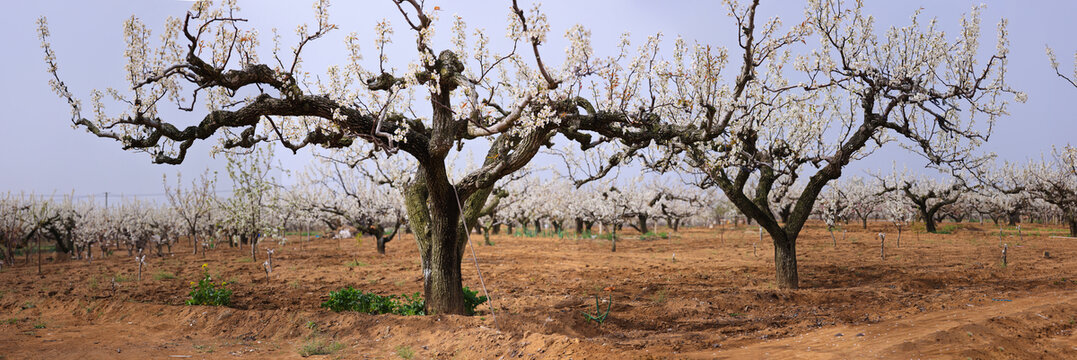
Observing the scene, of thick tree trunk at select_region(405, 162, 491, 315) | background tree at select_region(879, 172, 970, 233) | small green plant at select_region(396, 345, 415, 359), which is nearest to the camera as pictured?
small green plant at select_region(396, 345, 415, 359)

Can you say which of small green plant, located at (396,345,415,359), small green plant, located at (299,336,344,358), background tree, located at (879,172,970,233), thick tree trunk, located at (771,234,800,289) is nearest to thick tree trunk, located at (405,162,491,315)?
small green plant, located at (396,345,415,359)

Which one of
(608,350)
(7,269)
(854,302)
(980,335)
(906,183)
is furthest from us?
(906,183)

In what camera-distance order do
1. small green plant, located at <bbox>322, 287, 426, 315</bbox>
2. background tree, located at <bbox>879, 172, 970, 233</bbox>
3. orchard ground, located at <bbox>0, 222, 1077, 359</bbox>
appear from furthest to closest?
1. background tree, located at <bbox>879, 172, 970, 233</bbox>
2. small green plant, located at <bbox>322, 287, 426, 315</bbox>
3. orchard ground, located at <bbox>0, 222, 1077, 359</bbox>

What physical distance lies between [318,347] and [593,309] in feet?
16.0

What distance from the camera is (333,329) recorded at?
9.04m

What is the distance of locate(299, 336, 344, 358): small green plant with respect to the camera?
8078 mm

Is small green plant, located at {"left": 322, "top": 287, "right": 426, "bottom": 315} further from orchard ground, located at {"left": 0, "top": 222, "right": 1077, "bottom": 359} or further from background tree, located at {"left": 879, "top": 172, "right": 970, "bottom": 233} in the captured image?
background tree, located at {"left": 879, "top": 172, "right": 970, "bottom": 233}

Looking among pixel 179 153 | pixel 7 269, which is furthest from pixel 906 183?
pixel 7 269

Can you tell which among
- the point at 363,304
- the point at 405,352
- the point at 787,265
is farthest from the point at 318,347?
the point at 787,265

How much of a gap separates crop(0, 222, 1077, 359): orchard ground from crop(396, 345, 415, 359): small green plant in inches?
1.3

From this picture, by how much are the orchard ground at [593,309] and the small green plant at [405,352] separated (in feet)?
0.11

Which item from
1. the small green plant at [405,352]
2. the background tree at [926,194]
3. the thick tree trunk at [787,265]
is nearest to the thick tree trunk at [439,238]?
the small green plant at [405,352]

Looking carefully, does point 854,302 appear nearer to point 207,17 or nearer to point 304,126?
point 304,126

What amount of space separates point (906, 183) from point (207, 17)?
36867mm
